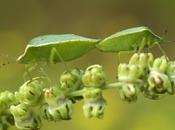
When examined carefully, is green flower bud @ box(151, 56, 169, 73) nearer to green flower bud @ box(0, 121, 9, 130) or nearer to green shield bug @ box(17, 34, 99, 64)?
green shield bug @ box(17, 34, 99, 64)

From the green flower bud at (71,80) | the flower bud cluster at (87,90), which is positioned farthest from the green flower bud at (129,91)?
the green flower bud at (71,80)

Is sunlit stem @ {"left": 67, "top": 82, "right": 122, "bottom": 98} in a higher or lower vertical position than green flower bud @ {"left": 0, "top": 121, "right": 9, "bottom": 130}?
higher

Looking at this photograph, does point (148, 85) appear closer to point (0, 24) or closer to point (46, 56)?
point (46, 56)

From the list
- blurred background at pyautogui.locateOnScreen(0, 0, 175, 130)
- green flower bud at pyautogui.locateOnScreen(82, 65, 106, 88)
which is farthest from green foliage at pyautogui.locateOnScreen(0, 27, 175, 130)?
blurred background at pyautogui.locateOnScreen(0, 0, 175, 130)

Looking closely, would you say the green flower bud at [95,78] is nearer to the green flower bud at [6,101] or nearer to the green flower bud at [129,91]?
the green flower bud at [129,91]

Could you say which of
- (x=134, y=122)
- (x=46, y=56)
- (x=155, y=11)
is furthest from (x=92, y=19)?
(x=46, y=56)

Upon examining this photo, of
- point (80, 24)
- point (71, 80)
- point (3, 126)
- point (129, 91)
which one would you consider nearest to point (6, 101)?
point (3, 126)

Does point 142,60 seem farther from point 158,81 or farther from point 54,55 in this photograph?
point 54,55
